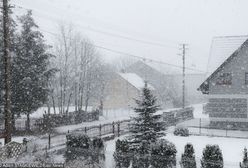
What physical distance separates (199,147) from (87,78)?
37.4 meters

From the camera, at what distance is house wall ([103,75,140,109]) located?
→ 68125 millimetres

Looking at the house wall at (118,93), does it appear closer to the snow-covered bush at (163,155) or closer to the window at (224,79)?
the window at (224,79)

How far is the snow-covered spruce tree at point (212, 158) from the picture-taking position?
18.0 metres

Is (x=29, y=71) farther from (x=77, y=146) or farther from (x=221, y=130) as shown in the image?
(x=221, y=130)

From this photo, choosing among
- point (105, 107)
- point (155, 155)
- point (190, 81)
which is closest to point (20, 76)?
point (155, 155)

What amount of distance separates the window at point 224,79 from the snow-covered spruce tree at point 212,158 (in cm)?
1978

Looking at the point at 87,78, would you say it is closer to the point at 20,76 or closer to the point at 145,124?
the point at 20,76

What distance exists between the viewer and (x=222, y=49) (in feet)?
125

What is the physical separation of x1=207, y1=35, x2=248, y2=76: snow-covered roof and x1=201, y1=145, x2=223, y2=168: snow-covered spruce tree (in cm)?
1908

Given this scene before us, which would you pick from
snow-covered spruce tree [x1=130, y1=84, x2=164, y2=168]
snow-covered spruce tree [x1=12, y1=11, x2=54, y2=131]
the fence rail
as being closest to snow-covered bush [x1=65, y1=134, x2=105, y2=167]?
snow-covered spruce tree [x1=130, y1=84, x2=164, y2=168]

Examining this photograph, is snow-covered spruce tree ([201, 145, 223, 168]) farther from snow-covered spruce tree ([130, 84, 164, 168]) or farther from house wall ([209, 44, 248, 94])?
house wall ([209, 44, 248, 94])

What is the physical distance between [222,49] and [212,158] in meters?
21.6

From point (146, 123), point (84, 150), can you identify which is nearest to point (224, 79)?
point (146, 123)

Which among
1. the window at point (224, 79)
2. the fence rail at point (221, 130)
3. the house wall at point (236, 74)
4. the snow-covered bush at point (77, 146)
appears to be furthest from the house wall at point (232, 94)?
the snow-covered bush at point (77, 146)
